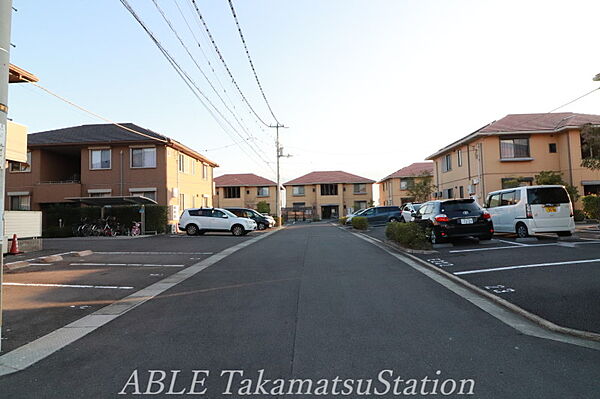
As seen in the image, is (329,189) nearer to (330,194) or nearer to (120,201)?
(330,194)

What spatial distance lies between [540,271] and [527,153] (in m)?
21.6

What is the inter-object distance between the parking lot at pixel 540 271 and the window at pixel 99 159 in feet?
74.1

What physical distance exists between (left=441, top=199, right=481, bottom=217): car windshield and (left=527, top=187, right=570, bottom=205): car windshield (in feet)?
6.22

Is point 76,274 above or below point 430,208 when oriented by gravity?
below

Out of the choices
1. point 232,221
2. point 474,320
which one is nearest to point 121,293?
point 474,320

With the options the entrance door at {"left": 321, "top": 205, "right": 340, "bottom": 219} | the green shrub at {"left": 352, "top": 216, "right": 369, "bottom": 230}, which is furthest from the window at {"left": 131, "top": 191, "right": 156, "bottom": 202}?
the entrance door at {"left": 321, "top": 205, "right": 340, "bottom": 219}

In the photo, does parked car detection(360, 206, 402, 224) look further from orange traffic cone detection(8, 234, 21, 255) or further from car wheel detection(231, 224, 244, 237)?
orange traffic cone detection(8, 234, 21, 255)

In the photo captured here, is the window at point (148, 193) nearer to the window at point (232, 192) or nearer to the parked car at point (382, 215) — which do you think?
the parked car at point (382, 215)

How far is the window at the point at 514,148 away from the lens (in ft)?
84.9

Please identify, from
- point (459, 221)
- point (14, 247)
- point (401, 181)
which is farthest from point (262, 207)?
point (459, 221)

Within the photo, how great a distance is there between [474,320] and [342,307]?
1757 millimetres

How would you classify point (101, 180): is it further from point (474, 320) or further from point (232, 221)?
point (474, 320)

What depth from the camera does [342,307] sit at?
571 centimetres

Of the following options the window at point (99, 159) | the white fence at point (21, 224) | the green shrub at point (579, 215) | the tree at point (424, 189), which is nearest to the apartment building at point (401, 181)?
the tree at point (424, 189)
